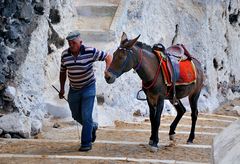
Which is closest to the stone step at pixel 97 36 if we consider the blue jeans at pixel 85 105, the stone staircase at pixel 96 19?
the stone staircase at pixel 96 19

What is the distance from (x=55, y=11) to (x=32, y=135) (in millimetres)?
3728

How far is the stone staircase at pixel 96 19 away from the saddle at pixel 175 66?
339 cm

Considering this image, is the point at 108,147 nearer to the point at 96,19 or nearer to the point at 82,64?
the point at 82,64

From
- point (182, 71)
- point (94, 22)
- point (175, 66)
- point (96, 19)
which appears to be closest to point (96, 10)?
point (96, 19)

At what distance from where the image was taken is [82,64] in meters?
6.81

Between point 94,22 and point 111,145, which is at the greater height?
point 94,22

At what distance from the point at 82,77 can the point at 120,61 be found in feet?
1.81

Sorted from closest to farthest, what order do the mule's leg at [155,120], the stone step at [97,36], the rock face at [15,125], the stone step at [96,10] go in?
the mule's leg at [155,120] → the rock face at [15,125] → the stone step at [97,36] → the stone step at [96,10]

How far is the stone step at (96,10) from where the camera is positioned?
40.5 ft

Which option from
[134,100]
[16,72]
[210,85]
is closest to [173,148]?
[16,72]

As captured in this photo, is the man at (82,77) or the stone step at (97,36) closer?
the man at (82,77)

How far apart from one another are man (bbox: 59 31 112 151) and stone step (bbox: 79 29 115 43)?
441 centimetres

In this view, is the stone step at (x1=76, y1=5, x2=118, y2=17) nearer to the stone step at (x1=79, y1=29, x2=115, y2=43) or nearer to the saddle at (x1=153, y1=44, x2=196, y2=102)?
the stone step at (x1=79, y1=29, x2=115, y2=43)

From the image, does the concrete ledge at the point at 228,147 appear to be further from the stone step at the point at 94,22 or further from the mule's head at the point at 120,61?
the stone step at the point at 94,22
